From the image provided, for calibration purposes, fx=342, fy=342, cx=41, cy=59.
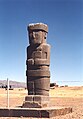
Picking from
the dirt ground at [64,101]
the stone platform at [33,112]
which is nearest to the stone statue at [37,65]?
the stone platform at [33,112]

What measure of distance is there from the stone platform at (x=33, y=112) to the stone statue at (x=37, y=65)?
1417mm

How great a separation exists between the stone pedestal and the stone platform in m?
1.12

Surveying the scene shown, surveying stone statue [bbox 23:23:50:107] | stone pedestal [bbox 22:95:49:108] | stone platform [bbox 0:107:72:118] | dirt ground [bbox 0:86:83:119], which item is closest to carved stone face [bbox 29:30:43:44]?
stone statue [bbox 23:23:50:107]

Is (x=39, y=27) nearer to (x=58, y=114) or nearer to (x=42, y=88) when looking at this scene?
(x=42, y=88)

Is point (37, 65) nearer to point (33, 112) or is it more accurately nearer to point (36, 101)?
point (36, 101)

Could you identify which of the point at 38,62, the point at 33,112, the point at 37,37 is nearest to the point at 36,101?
the point at 33,112

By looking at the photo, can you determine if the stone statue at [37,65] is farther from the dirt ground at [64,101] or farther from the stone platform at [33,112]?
the dirt ground at [64,101]

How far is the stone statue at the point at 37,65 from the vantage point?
20359 mm

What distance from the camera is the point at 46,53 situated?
20641 millimetres

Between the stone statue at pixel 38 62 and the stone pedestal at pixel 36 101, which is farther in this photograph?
the stone statue at pixel 38 62

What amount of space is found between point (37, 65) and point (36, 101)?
84.8 inches

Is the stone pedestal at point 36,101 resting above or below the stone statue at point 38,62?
below

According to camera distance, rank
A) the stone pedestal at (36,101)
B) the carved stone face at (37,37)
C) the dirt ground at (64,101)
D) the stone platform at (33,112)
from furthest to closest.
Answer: the carved stone face at (37,37)
the stone pedestal at (36,101)
the dirt ground at (64,101)
the stone platform at (33,112)

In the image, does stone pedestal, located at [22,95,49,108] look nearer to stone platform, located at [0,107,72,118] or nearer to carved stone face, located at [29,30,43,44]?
stone platform, located at [0,107,72,118]
